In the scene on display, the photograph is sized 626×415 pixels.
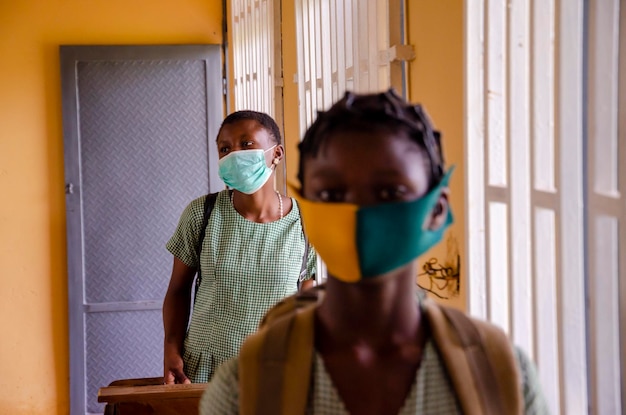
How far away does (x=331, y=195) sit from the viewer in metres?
0.94

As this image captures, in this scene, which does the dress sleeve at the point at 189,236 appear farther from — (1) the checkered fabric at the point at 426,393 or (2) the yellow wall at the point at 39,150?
(2) the yellow wall at the point at 39,150

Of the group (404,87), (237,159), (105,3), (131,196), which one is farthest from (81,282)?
(404,87)

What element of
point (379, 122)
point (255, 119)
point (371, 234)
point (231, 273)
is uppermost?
point (255, 119)

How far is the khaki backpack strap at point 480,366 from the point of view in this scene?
0.90 m

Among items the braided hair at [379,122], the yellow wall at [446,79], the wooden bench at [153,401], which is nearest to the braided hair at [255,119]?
the yellow wall at [446,79]

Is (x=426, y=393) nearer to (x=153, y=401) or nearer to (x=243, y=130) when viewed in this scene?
(x=153, y=401)

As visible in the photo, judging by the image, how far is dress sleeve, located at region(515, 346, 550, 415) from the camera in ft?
3.02

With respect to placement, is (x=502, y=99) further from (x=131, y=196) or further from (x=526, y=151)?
(x=131, y=196)

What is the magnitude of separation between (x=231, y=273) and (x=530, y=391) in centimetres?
157

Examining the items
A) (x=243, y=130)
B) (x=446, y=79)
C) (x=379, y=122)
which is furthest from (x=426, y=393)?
(x=243, y=130)

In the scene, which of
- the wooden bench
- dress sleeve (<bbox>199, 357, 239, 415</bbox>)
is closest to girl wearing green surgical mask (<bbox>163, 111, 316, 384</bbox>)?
the wooden bench

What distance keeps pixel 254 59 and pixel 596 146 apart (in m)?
3.56

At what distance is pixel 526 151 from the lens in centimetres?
163

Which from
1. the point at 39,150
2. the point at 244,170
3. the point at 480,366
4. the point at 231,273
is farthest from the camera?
the point at 39,150
